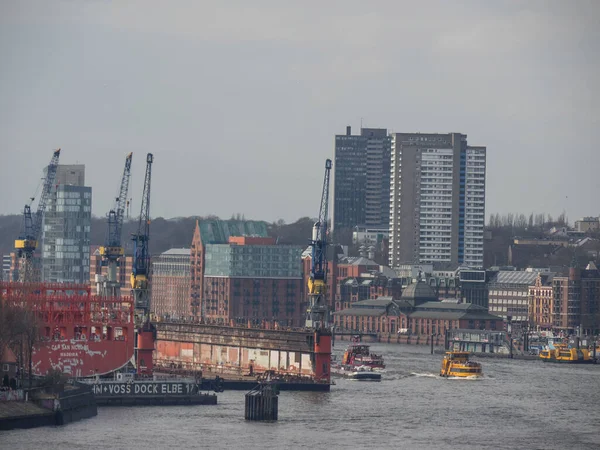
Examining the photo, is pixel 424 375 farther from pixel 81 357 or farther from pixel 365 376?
pixel 81 357

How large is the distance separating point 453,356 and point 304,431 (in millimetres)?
51706

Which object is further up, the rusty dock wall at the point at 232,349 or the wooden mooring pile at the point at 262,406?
the rusty dock wall at the point at 232,349

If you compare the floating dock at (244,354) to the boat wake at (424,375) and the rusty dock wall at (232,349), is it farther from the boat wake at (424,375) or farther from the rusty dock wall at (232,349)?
the boat wake at (424,375)

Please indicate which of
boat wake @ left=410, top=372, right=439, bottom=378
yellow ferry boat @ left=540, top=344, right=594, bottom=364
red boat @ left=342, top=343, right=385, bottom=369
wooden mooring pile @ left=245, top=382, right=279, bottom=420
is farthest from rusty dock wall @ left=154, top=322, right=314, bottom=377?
yellow ferry boat @ left=540, top=344, right=594, bottom=364

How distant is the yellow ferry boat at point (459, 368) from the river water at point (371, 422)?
26.6ft

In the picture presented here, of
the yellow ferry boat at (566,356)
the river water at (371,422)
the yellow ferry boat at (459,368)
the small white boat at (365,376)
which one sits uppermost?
the yellow ferry boat at (566,356)

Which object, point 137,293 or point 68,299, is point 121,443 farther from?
point 137,293

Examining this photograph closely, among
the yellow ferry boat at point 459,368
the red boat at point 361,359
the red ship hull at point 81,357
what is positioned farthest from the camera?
the yellow ferry boat at point 459,368

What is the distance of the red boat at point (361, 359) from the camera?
144375 millimetres

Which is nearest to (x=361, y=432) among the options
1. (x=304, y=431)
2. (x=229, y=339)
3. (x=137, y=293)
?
(x=304, y=431)

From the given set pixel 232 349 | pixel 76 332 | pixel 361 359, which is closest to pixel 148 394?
pixel 76 332

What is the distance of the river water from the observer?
299 feet

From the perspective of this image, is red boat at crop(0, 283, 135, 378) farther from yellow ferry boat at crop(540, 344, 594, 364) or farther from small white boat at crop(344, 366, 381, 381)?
yellow ferry boat at crop(540, 344, 594, 364)

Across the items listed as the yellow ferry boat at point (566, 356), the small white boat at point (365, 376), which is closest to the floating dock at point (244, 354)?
the small white boat at point (365, 376)
